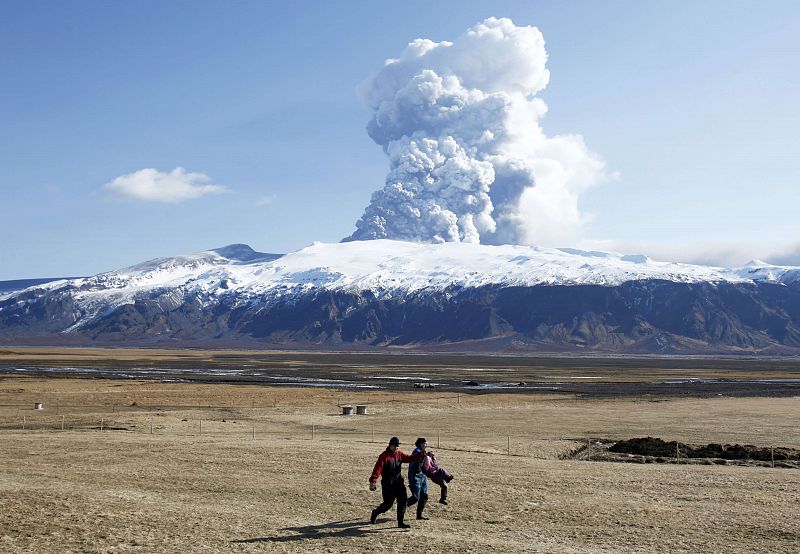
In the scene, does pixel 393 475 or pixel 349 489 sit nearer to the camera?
pixel 393 475

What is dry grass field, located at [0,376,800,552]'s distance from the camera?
19.6m

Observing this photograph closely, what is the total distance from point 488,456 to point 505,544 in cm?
1712

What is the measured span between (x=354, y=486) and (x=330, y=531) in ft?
21.6

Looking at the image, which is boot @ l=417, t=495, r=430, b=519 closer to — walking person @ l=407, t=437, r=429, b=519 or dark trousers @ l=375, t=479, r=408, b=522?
walking person @ l=407, t=437, r=429, b=519

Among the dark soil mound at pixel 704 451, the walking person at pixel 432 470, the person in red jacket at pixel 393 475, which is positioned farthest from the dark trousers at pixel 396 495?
the dark soil mound at pixel 704 451

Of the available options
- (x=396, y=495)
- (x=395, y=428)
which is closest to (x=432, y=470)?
(x=396, y=495)

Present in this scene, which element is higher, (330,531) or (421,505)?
(421,505)

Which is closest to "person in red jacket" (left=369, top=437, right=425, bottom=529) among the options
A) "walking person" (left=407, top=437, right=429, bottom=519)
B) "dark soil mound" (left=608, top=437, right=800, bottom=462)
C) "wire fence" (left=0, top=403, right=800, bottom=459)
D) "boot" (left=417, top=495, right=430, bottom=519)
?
"walking person" (left=407, top=437, right=429, bottom=519)

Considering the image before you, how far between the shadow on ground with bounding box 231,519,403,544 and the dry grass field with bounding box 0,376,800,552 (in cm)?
5

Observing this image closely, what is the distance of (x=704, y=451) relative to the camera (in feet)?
131

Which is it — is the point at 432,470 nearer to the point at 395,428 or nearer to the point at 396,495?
the point at 396,495

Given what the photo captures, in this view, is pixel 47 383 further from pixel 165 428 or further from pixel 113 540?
pixel 113 540

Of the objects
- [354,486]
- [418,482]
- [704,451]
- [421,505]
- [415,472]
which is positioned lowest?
[704,451]

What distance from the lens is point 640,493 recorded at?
86.7ft
